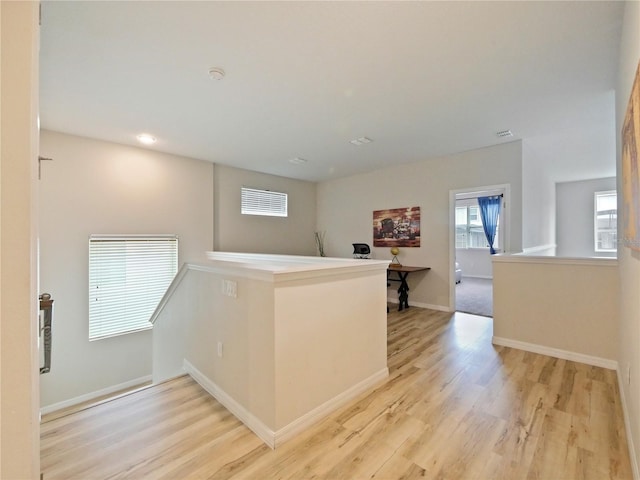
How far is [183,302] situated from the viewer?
2938 millimetres

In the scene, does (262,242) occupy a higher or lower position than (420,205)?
lower

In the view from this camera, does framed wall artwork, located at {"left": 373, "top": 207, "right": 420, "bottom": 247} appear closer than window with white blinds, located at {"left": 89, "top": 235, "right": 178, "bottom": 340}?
No

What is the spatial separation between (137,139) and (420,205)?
4.68 meters

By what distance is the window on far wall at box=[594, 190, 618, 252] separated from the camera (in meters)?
7.14

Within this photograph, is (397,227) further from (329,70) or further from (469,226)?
(469,226)

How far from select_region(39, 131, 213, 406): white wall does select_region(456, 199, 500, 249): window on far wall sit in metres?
8.17

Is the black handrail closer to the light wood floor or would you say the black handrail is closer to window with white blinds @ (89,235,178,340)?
the light wood floor

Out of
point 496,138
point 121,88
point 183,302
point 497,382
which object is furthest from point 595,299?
point 121,88

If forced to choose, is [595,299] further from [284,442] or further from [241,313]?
[241,313]

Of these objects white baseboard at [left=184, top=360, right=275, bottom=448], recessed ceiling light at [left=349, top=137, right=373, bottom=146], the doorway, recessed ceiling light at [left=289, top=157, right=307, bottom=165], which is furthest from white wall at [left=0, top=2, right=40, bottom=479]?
the doorway

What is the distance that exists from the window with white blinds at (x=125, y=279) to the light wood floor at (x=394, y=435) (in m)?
2.22

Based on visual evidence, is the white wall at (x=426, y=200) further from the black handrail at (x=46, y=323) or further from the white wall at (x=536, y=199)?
the black handrail at (x=46, y=323)

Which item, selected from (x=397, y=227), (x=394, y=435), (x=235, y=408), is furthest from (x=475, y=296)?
(x=235, y=408)

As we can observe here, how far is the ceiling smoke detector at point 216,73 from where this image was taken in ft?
7.89
